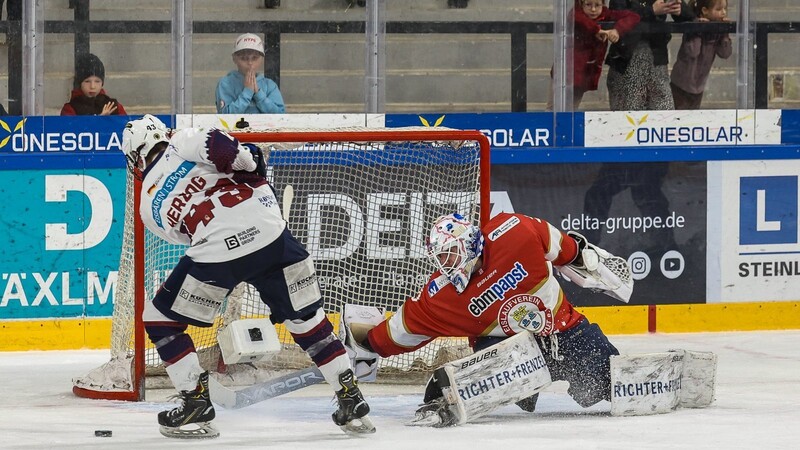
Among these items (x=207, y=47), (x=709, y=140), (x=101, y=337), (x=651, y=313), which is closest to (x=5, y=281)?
(x=101, y=337)

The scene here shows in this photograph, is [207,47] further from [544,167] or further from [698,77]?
[698,77]

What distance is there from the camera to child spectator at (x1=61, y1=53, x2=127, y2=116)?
7.93 meters

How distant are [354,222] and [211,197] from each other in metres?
1.86

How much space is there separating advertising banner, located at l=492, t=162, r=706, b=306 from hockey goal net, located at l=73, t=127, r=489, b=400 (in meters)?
0.96

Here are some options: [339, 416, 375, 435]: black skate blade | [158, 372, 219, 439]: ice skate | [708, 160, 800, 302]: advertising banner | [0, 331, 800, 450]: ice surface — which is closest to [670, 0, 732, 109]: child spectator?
[708, 160, 800, 302]: advertising banner

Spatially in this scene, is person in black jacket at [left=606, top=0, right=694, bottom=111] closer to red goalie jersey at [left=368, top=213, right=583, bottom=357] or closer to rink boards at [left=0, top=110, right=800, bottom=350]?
rink boards at [left=0, top=110, right=800, bottom=350]

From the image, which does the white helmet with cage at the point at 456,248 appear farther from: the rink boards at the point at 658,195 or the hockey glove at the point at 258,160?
the rink boards at the point at 658,195

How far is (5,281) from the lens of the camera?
752cm

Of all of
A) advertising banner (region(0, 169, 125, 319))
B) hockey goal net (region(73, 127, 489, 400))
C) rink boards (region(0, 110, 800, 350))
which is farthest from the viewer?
rink boards (region(0, 110, 800, 350))

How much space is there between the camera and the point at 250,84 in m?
8.09

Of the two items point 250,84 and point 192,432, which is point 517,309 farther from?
point 250,84

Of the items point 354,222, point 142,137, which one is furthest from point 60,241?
point 142,137

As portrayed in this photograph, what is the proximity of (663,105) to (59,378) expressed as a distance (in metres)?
3.72

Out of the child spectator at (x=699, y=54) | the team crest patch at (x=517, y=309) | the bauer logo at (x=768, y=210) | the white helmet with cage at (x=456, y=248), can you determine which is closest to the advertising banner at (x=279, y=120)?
the child spectator at (x=699, y=54)
